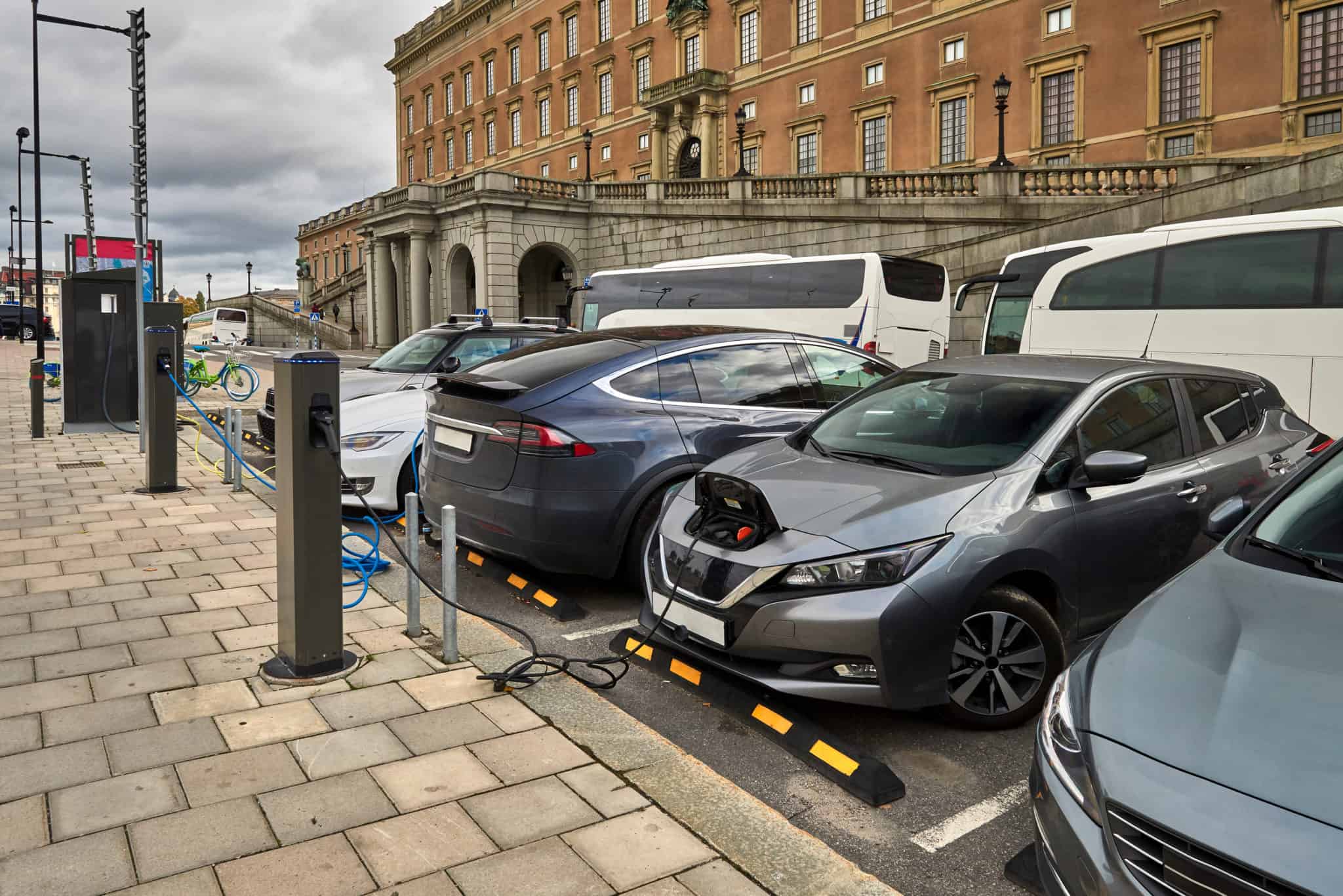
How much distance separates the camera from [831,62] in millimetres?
39812

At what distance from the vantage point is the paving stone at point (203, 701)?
4230 millimetres

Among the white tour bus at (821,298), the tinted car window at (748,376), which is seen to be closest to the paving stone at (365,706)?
the tinted car window at (748,376)

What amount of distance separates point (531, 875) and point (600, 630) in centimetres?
261

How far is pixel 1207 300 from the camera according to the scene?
12930 mm

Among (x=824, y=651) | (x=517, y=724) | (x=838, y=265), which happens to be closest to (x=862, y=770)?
(x=824, y=651)

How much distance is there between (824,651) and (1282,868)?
2.08 meters

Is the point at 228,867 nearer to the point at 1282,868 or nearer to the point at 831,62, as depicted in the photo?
the point at 1282,868

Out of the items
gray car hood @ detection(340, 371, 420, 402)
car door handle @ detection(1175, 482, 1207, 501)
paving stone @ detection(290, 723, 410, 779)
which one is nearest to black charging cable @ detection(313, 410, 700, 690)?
paving stone @ detection(290, 723, 410, 779)

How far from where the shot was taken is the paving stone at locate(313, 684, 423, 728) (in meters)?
4.19

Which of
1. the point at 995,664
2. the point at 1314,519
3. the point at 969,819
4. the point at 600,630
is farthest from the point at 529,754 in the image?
the point at 1314,519

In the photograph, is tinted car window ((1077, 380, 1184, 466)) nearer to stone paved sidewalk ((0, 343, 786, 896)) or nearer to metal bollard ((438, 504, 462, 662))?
stone paved sidewalk ((0, 343, 786, 896))

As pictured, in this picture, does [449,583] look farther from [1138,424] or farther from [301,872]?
[1138,424]

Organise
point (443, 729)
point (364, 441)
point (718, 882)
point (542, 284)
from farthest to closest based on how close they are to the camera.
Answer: point (542, 284), point (364, 441), point (443, 729), point (718, 882)

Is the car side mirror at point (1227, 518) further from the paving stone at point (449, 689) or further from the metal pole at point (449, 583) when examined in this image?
the metal pole at point (449, 583)
